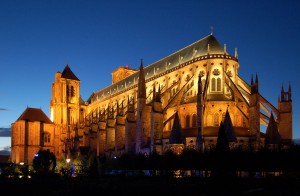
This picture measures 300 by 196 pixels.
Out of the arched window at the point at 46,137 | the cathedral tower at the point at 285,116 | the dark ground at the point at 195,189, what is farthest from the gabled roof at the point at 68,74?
the dark ground at the point at 195,189

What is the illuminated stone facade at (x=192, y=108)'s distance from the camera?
43906 millimetres

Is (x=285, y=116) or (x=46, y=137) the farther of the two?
(x=46, y=137)

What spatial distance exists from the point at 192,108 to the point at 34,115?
4206cm

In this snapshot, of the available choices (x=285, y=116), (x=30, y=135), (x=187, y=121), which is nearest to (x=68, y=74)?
(x=30, y=135)

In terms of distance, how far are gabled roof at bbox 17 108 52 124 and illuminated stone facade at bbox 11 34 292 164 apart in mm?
13941

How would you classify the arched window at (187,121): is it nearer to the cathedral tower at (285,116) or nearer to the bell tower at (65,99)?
the cathedral tower at (285,116)

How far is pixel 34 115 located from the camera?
263 ft

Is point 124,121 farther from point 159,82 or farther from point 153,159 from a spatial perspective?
point 153,159

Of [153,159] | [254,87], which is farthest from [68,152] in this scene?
[254,87]

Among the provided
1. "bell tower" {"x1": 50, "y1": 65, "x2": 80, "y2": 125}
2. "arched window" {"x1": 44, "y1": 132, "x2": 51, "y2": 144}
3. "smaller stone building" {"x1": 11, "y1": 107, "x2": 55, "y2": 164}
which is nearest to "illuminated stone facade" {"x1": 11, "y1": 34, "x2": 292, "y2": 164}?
"smaller stone building" {"x1": 11, "y1": 107, "x2": 55, "y2": 164}

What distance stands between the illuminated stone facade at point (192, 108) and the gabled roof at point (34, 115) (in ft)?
45.7

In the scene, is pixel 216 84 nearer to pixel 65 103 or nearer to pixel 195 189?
pixel 195 189

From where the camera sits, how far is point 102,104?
274ft

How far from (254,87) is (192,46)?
19867 mm
